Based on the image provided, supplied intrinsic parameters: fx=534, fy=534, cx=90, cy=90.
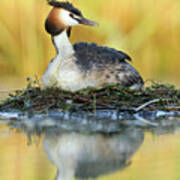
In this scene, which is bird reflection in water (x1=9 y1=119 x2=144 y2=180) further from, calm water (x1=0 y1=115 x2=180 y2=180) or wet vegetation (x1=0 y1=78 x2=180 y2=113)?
wet vegetation (x1=0 y1=78 x2=180 y2=113)

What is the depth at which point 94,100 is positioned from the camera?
16.6 ft

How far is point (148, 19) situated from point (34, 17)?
2313 mm

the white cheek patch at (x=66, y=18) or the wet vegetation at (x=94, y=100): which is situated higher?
the white cheek patch at (x=66, y=18)

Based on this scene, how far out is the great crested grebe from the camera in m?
5.68

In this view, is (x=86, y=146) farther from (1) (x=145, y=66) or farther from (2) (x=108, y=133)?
(1) (x=145, y=66)

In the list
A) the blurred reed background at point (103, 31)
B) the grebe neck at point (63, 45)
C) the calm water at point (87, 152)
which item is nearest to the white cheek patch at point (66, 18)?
the grebe neck at point (63, 45)

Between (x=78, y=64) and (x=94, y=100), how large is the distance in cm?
86

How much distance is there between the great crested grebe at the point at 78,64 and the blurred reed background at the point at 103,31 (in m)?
3.57

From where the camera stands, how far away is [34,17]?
34.3 ft

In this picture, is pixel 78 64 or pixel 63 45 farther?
pixel 63 45

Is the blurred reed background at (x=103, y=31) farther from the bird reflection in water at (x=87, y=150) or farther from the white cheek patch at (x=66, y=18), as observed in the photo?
the bird reflection in water at (x=87, y=150)

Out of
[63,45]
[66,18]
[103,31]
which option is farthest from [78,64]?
[103,31]

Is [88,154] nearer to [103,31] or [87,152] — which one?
→ [87,152]

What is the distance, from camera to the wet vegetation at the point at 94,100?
506 cm
